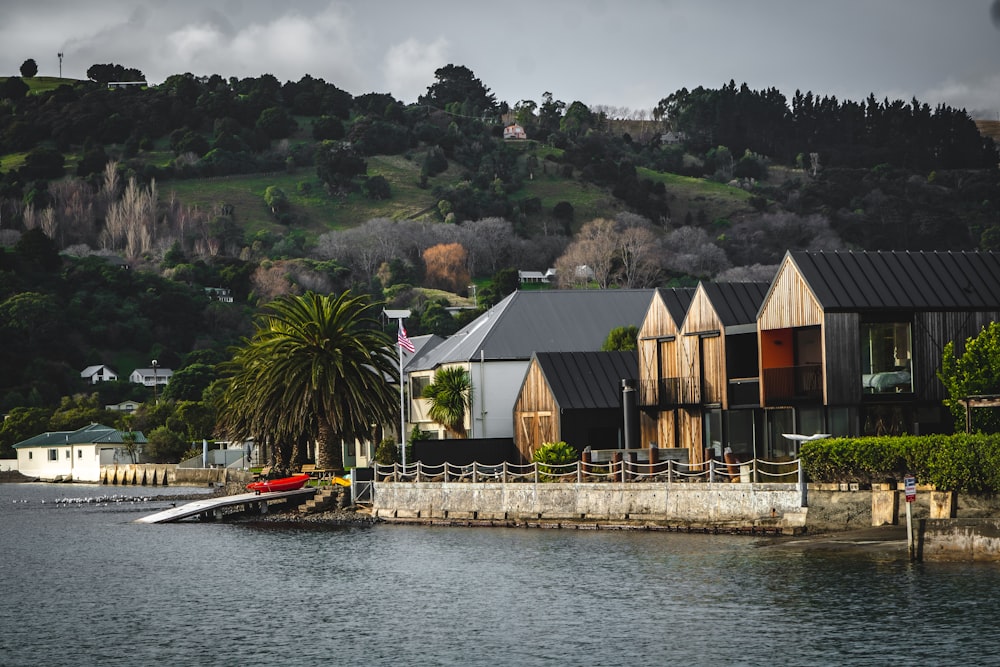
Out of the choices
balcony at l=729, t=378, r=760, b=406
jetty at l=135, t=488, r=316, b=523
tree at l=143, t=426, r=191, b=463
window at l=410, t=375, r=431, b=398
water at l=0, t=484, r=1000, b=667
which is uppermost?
window at l=410, t=375, r=431, b=398

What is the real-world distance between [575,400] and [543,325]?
1528cm

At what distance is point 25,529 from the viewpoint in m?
79.0

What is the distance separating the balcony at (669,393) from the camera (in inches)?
2500

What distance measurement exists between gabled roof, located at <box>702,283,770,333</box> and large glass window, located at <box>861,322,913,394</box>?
6756mm

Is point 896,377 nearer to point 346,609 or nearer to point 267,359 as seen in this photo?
point 346,609

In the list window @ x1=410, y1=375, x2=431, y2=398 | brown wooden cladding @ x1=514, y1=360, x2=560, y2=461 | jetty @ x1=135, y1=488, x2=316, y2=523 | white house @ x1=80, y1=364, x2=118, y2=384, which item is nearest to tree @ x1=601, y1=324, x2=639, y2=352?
brown wooden cladding @ x1=514, y1=360, x2=560, y2=461

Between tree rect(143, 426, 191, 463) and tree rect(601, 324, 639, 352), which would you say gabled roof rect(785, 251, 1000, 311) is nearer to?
tree rect(601, 324, 639, 352)

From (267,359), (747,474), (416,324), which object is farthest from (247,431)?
(416,324)

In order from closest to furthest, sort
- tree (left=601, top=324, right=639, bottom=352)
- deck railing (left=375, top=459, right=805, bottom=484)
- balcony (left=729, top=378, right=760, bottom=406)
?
deck railing (left=375, top=459, right=805, bottom=484)
balcony (left=729, top=378, right=760, bottom=406)
tree (left=601, top=324, right=639, bottom=352)

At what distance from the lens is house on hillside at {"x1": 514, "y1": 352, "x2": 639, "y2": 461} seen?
226 ft

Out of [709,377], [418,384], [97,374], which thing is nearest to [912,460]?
[709,377]

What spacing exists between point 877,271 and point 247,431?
41.2 meters

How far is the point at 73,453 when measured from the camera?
505 ft

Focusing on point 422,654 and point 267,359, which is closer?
point 422,654
